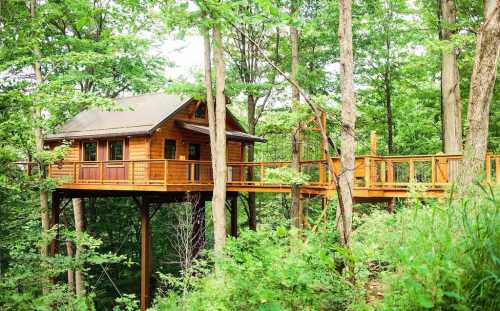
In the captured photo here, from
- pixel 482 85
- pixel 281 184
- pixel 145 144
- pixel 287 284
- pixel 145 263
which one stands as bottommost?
pixel 145 263

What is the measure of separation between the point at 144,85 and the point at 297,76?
753cm

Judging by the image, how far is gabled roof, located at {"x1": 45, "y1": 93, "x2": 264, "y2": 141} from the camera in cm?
1598

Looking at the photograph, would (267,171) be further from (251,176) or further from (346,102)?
(346,102)

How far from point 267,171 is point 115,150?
8.37m

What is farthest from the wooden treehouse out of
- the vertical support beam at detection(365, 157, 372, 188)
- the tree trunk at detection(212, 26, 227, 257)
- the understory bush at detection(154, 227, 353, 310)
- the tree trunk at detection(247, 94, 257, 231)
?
the understory bush at detection(154, 227, 353, 310)

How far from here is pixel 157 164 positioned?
16.0 m

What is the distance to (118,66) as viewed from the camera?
1733 cm

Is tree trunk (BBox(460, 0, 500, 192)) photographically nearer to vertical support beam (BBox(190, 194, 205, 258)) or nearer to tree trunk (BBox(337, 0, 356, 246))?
tree trunk (BBox(337, 0, 356, 246))

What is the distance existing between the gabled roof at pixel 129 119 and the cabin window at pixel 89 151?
2.11 feet

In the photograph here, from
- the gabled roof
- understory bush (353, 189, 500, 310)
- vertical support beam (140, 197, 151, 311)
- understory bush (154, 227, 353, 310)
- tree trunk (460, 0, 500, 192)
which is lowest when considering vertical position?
vertical support beam (140, 197, 151, 311)

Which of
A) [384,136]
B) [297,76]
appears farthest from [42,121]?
[384,136]

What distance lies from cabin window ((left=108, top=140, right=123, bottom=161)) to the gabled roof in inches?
25.4

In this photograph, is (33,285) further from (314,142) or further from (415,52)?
(415,52)

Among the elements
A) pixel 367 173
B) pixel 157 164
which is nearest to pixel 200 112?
pixel 157 164
